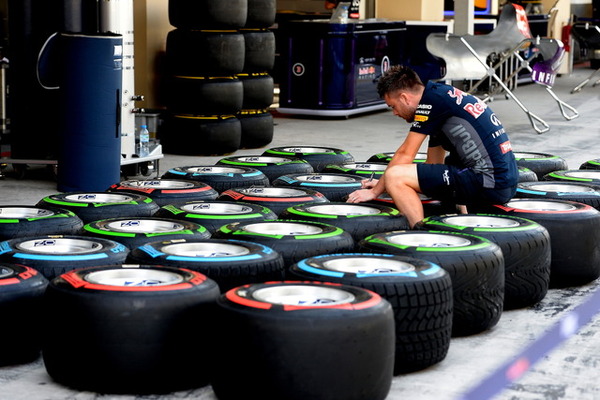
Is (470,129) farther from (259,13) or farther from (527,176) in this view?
(259,13)

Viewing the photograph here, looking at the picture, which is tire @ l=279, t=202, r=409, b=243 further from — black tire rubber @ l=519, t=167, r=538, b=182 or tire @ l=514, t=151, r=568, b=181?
tire @ l=514, t=151, r=568, b=181

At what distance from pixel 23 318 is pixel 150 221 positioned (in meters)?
1.08

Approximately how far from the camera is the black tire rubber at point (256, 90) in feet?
33.8

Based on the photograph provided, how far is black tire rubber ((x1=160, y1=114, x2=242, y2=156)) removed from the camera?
980 cm

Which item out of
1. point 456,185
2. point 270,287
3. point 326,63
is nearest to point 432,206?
point 456,185

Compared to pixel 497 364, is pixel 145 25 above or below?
above

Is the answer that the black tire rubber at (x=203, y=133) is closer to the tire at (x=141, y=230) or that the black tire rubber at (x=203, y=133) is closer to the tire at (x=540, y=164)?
the tire at (x=540, y=164)

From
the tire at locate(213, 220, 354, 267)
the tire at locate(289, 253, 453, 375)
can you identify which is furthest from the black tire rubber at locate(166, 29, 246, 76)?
the tire at locate(289, 253, 453, 375)

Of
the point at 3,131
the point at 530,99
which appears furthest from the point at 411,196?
the point at 530,99

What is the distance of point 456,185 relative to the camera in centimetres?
551

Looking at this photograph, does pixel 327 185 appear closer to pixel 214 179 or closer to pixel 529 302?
pixel 214 179

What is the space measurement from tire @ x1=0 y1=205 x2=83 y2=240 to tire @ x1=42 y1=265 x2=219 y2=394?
1.06 meters

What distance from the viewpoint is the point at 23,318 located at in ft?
12.8

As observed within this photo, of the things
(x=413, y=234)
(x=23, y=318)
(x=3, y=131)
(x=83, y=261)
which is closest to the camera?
(x=23, y=318)
